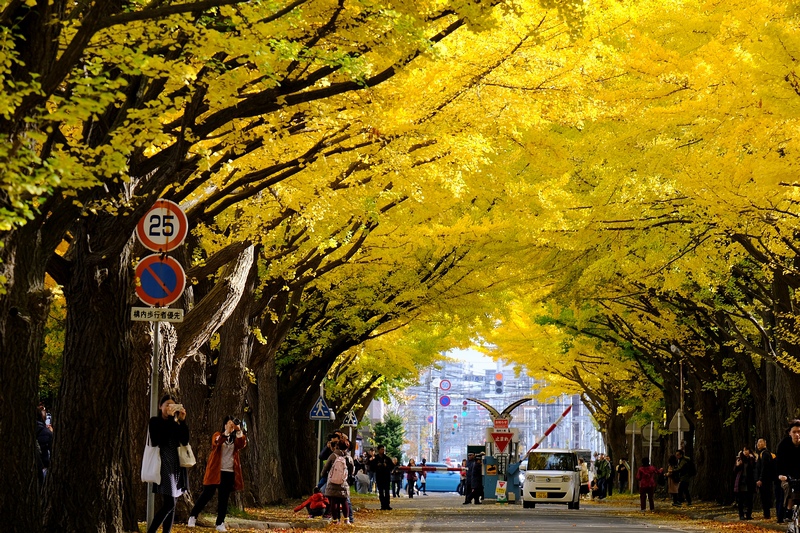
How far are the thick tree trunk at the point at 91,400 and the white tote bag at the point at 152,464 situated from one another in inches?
11.7

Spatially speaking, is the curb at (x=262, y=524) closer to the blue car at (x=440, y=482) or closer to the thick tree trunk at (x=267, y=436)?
the thick tree trunk at (x=267, y=436)

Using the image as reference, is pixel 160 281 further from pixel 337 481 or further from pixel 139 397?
pixel 337 481

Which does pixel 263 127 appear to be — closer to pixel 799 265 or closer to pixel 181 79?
pixel 181 79

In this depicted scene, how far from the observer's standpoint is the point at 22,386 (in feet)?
37.7

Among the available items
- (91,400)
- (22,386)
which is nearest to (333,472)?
(91,400)

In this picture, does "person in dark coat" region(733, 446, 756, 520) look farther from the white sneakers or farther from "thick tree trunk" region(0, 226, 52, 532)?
"thick tree trunk" region(0, 226, 52, 532)

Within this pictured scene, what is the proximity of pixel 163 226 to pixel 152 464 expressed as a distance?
110 inches

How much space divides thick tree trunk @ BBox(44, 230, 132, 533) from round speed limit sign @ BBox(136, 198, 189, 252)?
38.1 inches

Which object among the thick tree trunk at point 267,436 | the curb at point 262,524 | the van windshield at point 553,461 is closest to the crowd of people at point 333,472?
A: the curb at point 262,524

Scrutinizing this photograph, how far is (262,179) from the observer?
15.3 m

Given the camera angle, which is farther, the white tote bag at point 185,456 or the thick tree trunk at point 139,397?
the thick tree trunk at point 139,397

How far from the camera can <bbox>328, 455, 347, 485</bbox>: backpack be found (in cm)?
2208

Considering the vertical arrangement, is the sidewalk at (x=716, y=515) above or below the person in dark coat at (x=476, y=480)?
below

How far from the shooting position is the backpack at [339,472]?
22083 millimetres
